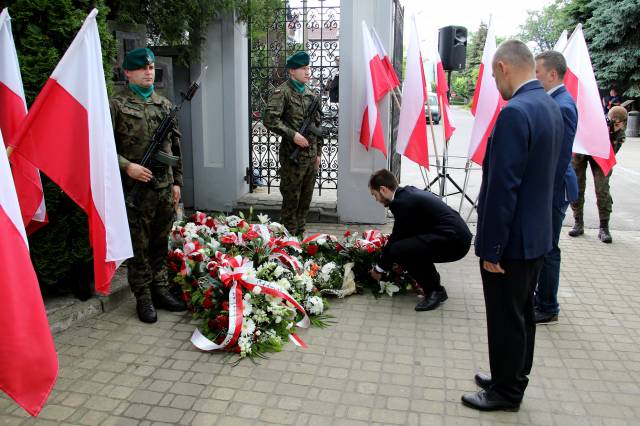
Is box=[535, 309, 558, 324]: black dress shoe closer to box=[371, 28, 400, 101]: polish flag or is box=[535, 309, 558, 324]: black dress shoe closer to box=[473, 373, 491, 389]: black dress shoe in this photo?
box=[473, 373, 491, 389]: black dress shoe

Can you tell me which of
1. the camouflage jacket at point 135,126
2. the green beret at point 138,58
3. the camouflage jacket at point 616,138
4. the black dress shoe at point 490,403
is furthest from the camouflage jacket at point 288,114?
the camouflage jacket at point 616,138

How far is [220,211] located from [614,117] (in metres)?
5.14

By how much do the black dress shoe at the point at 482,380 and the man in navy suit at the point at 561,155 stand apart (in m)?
0.87

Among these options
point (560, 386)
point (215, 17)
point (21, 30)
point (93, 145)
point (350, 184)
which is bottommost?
point (560, 386)

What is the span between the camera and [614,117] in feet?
22.2

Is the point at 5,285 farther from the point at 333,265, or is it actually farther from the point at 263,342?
the point at 333,265

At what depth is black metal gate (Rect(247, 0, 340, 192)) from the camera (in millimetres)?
7312

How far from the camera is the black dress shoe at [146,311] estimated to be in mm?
4363

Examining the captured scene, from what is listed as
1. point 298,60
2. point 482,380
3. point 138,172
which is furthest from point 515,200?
point 298,60

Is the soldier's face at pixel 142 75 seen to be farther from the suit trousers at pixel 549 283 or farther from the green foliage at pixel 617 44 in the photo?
the green foliage at pixel 617 44

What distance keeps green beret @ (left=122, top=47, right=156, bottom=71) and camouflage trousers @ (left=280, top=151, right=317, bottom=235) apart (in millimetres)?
2213

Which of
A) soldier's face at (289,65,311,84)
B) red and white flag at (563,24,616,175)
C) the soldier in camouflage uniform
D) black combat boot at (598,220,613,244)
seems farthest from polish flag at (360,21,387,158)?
black combat boot at (598,220,613,244)

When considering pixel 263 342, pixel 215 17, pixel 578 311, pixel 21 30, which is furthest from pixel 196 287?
pixel 215 17

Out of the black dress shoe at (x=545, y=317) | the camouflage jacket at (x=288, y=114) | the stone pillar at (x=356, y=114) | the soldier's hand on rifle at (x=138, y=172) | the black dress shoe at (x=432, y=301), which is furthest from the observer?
the stone pillar at (x=356, y=114)
